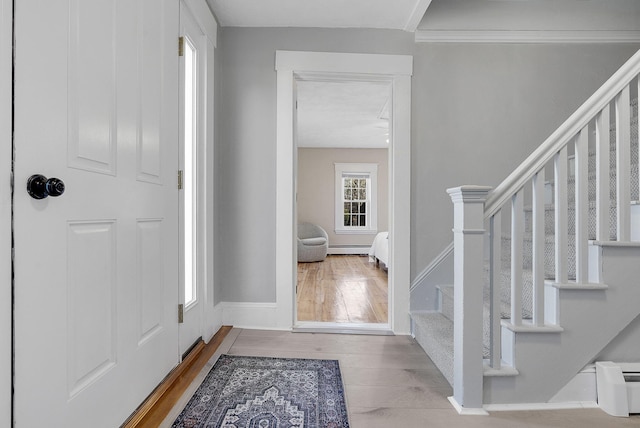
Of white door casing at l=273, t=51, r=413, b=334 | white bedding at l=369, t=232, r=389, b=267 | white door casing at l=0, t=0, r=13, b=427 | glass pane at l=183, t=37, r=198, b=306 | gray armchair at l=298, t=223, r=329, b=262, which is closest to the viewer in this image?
white door casing at l=0, t=0, r=13, b=427

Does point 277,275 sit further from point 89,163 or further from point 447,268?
point 89,163

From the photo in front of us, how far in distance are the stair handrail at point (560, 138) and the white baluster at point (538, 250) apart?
2.5 inches

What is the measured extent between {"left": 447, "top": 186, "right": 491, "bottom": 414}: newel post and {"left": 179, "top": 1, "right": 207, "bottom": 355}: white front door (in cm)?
146

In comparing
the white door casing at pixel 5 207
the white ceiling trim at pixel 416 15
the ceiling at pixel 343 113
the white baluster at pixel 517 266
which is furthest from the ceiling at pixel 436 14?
the white door casing at pixel 5 207

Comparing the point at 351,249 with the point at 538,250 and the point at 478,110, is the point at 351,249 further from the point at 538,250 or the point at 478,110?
the point at 538,250

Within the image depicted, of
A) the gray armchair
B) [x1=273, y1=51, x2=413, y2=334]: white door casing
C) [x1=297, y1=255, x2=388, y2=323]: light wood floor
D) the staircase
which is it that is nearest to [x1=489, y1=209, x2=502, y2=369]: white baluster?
the staircase

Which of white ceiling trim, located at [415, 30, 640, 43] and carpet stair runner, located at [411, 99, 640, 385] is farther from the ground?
white ceiling trim, located at [415, 30, 640, 43]

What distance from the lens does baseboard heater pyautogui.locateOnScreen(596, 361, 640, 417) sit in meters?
1.69

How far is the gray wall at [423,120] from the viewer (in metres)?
2.79

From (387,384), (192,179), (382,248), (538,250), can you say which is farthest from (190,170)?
(382,248)

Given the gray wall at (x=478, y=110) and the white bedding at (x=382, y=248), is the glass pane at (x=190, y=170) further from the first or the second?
the white bedding at (x=382, y=248)

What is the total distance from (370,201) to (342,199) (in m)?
0.64

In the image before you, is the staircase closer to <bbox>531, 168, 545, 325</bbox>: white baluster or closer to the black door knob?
<bbox>531, 168, 545, 325</bbox>: white baluster

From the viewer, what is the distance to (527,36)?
2.80m
